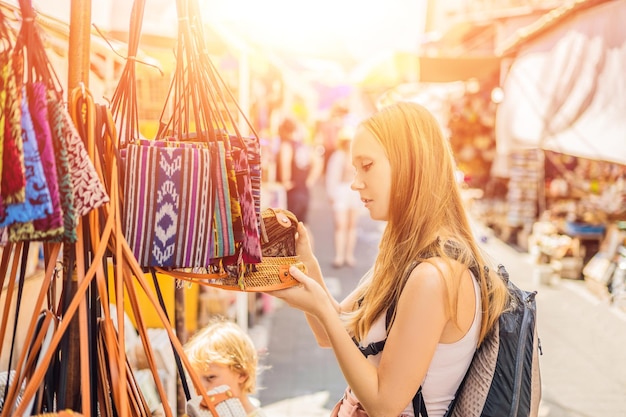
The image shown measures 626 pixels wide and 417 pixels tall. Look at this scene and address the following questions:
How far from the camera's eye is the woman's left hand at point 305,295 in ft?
5.40

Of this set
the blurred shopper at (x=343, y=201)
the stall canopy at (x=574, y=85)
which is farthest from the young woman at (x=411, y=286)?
the blurred shopper at (x=343, y=201)

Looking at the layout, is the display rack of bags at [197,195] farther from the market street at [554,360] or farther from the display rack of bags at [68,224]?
the market street at [554,360]

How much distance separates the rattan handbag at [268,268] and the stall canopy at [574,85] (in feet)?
12.0

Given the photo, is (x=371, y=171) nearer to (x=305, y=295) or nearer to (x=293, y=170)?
(x=305, y=295)

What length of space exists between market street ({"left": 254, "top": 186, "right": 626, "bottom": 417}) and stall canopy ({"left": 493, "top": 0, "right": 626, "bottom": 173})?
1211mm

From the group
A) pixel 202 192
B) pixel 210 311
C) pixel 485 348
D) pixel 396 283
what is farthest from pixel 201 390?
pixel 210 311

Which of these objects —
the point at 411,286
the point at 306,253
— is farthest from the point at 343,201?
the point at 411,286

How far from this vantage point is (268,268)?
161 cm

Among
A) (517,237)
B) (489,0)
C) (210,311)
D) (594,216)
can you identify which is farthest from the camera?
(489,0)

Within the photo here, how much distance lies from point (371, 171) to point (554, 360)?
188 inches

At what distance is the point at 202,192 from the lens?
1.42 m

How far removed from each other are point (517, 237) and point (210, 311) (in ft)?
25.9

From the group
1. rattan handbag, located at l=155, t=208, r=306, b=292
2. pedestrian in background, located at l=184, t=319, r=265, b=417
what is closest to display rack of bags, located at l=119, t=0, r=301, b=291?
rattan handbag, located at l=155, t=208, r=306, b=292

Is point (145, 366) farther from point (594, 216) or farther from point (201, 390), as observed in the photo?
point (594, 216)
